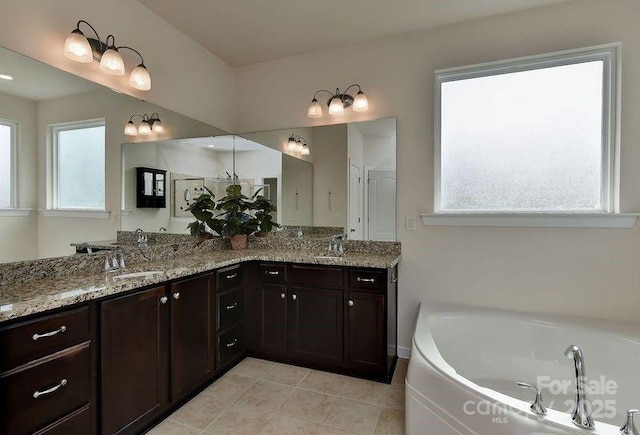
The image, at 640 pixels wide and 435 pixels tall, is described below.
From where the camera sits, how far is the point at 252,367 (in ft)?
8.63

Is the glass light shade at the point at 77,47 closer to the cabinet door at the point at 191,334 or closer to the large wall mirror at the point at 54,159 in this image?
the large wall mirror at the point at 54,159

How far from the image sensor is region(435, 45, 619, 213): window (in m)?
2.34

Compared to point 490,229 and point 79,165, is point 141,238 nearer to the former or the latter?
point 79,165

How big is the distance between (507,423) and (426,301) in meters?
1.49

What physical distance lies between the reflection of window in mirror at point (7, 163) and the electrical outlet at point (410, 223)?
261 cm

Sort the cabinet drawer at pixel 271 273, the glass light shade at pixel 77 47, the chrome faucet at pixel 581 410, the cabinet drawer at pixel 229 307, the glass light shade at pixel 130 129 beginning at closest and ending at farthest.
A: the chrome faucet at pixel 581 410 < the glass light shade at pixel 77 47 < the glass light shade at pixel 130 129 < the cabinet drawer at pixel 229 307 < the cabinet drawer at pixel 271 273

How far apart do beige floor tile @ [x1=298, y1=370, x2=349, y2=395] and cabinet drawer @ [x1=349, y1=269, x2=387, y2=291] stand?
717 mm

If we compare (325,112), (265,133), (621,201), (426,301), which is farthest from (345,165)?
(621,201)

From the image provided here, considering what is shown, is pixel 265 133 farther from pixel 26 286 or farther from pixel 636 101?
pixel 636 101

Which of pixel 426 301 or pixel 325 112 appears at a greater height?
pixel 325 112

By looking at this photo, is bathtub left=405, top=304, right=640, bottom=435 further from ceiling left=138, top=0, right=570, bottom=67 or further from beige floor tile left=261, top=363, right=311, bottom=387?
ceiling left=138, top=0, right=570, bottom=67

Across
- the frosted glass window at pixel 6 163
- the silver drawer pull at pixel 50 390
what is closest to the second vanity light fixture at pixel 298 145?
the frosted glass window at pixel 6 163

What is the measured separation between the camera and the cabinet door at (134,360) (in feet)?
A: 5.30

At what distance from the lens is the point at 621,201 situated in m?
2.24
